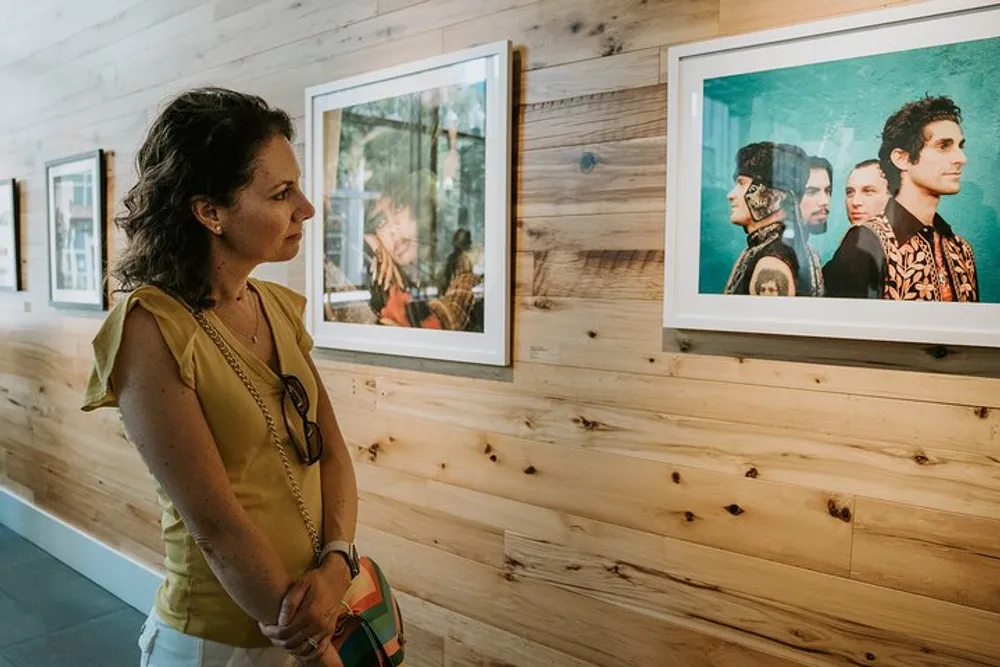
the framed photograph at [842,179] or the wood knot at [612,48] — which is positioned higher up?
the wood knot at [612,48]

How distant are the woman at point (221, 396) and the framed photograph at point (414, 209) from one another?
720 millimetres

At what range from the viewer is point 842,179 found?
1456mm

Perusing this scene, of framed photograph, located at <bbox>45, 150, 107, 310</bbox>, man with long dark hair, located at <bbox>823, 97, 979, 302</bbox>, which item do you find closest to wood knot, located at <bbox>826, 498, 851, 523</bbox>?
man with long dark hair, located at <bbox>823, 97, 979, 302</bbox>

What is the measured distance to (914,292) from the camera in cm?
139

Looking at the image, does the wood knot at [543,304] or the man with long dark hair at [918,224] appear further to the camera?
the wood knot at [543,304]

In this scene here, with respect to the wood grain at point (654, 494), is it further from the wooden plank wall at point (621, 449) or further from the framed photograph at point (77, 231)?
the framed photograph at point (77, 231)

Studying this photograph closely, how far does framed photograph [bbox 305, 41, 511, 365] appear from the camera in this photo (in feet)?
6.49

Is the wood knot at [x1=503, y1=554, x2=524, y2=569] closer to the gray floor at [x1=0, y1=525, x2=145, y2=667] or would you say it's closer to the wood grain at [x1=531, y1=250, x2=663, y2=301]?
the wood grain at [x1=531, y1=250, x2=663, y2=301]

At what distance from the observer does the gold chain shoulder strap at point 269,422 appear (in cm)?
122

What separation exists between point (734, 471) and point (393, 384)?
105cm

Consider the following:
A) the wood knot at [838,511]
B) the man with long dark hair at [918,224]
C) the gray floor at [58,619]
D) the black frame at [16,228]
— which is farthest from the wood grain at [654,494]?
the black frame at [16,228]

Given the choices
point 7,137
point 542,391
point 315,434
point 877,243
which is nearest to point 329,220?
point 542,391

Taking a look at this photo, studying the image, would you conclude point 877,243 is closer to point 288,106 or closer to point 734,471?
point 734,471

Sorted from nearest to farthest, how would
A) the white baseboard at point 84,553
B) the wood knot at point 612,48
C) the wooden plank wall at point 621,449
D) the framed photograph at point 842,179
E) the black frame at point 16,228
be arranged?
the framed photograph at point 842,179, the wooden plank wall at point 621,449, the wood knot at point 612,48, the white baseboard at point 84,553, the black frame at point 16,228
